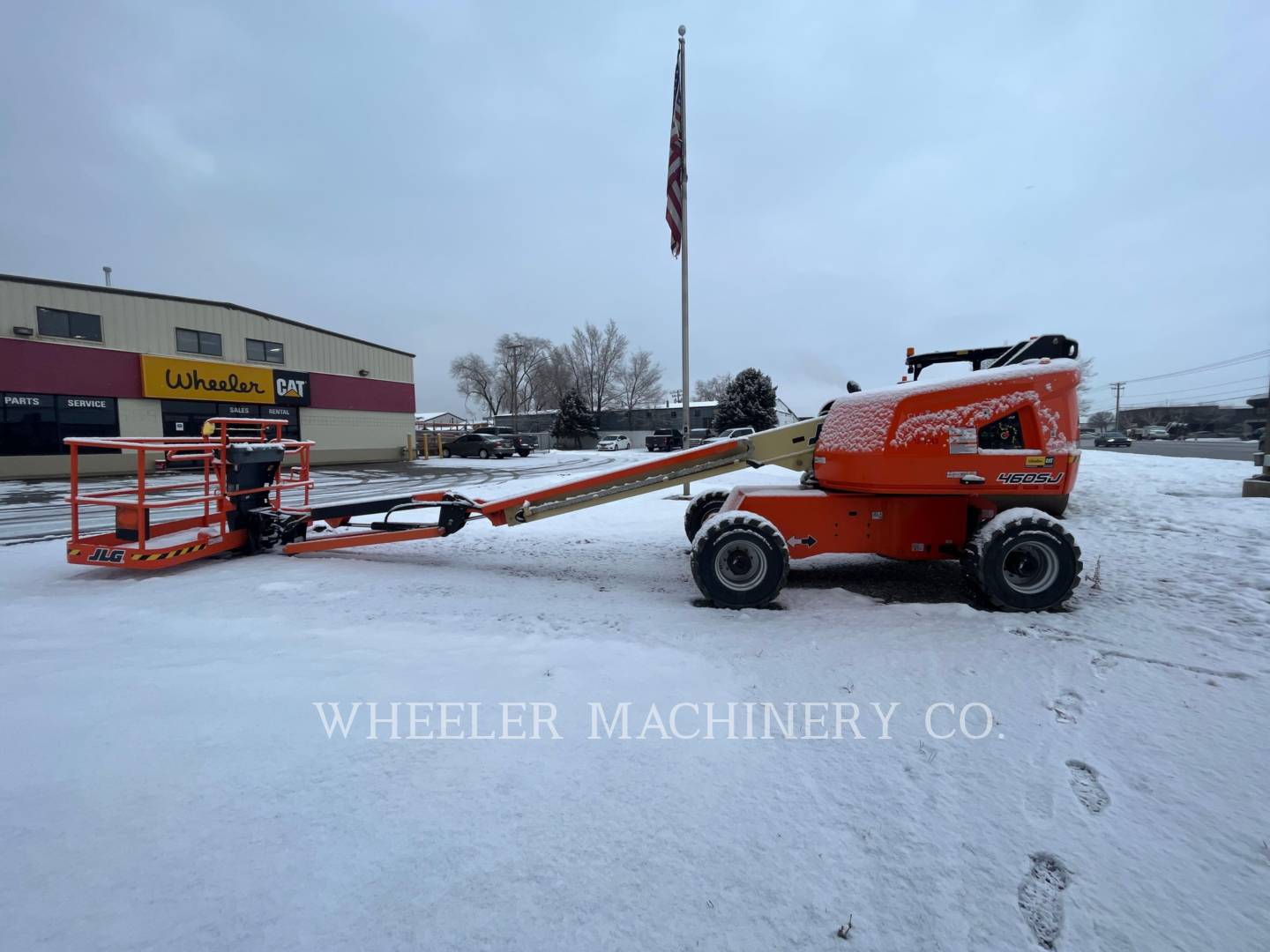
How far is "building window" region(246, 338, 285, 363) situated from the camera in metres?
26.2

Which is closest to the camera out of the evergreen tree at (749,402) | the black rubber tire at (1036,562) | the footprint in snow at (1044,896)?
the footprint in snow at (1044,896)

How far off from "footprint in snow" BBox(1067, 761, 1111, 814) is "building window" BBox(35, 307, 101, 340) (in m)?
30.2

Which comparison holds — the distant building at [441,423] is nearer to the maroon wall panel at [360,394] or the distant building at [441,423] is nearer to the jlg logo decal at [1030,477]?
the maroon wall panel at [360,394]

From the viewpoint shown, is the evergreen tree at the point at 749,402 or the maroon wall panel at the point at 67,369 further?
the evergreen tree at the point at 749,402

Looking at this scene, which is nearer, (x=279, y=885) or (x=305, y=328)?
(x=279, y=885)

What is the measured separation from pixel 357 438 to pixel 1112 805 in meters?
34.2

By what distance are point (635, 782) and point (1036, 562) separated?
13.9ft

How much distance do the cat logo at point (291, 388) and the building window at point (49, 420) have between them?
6.22 meters

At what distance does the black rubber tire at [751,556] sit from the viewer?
4840 millimetres

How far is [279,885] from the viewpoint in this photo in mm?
1844

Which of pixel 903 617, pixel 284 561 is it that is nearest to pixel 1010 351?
pixel 903 617

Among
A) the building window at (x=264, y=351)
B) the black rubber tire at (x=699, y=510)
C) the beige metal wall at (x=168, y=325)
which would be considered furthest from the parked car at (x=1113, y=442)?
the building window at (x=264, y=351)

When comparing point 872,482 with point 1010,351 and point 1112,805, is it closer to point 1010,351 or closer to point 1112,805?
point 1010,351

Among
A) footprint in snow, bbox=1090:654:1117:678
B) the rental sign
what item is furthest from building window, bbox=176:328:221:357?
footprint in snow, bbox=1090:654:1117:678
